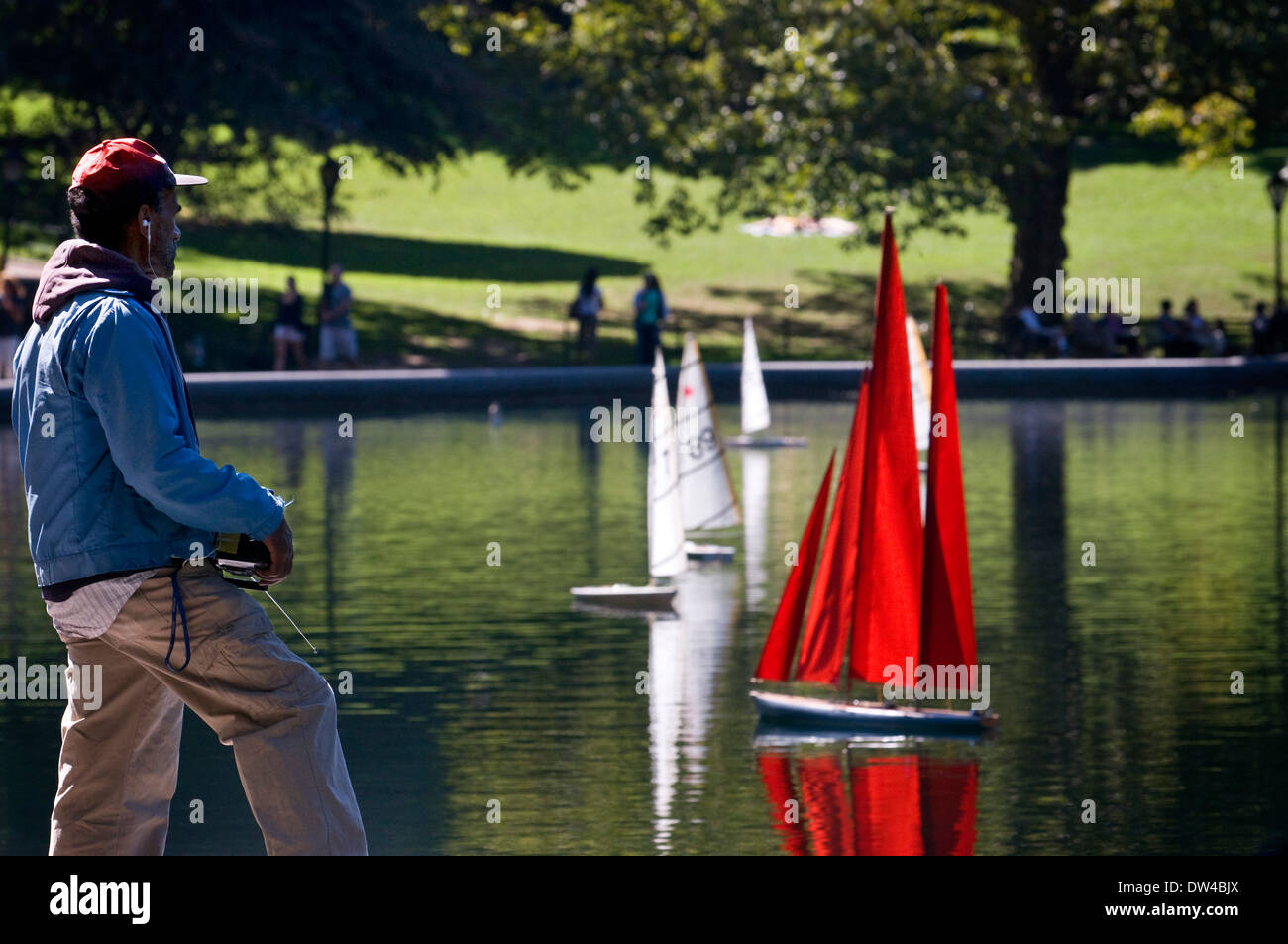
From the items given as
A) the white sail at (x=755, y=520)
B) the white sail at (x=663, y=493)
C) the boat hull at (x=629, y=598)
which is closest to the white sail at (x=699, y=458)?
the white sail at (x=755, y=520)

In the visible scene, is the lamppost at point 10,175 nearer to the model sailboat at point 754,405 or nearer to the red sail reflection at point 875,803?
the model sailboat at point 754,405

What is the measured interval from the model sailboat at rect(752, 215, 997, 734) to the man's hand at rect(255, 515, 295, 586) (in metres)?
4.64

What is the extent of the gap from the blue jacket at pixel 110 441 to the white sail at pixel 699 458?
38.0 feet

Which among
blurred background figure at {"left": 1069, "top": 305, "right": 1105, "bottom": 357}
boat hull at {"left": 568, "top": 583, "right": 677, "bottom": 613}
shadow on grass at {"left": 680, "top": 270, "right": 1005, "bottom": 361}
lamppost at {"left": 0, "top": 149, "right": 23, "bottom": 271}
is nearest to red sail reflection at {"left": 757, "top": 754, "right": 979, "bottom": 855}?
boat hull at {"left": 568, "top": 583, "right": 677, "bottom": 613}

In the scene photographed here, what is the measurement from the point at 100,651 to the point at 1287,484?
1749 cm

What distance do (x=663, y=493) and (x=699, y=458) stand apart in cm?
278

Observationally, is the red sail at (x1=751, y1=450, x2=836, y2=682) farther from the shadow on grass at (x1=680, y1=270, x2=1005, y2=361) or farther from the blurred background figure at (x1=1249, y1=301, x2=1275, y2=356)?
the blurred background figure at (x1=1249, y1=301, x2=1275, y2=356)

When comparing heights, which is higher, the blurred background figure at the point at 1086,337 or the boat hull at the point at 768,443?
the blurred background figure at the point at 1086,337

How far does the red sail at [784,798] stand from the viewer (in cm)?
816

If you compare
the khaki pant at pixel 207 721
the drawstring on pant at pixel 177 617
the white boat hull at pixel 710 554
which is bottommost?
the white boat hull at pixel 710 554

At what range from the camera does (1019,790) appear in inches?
355

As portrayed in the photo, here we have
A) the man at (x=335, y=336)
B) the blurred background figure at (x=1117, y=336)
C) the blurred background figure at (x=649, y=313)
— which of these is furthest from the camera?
the blurred background figure at (x=1117, y=336)

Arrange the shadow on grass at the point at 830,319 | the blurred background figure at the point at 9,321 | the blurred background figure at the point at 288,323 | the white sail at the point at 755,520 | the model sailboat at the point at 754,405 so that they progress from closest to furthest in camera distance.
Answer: the white sail at the point at 755,520
the model sailboat at the point at 754,405
the blurred background figure at the point at 9,321
the blurred background figure at the point at 288,323
the shadow on grass at the point at 830,319
